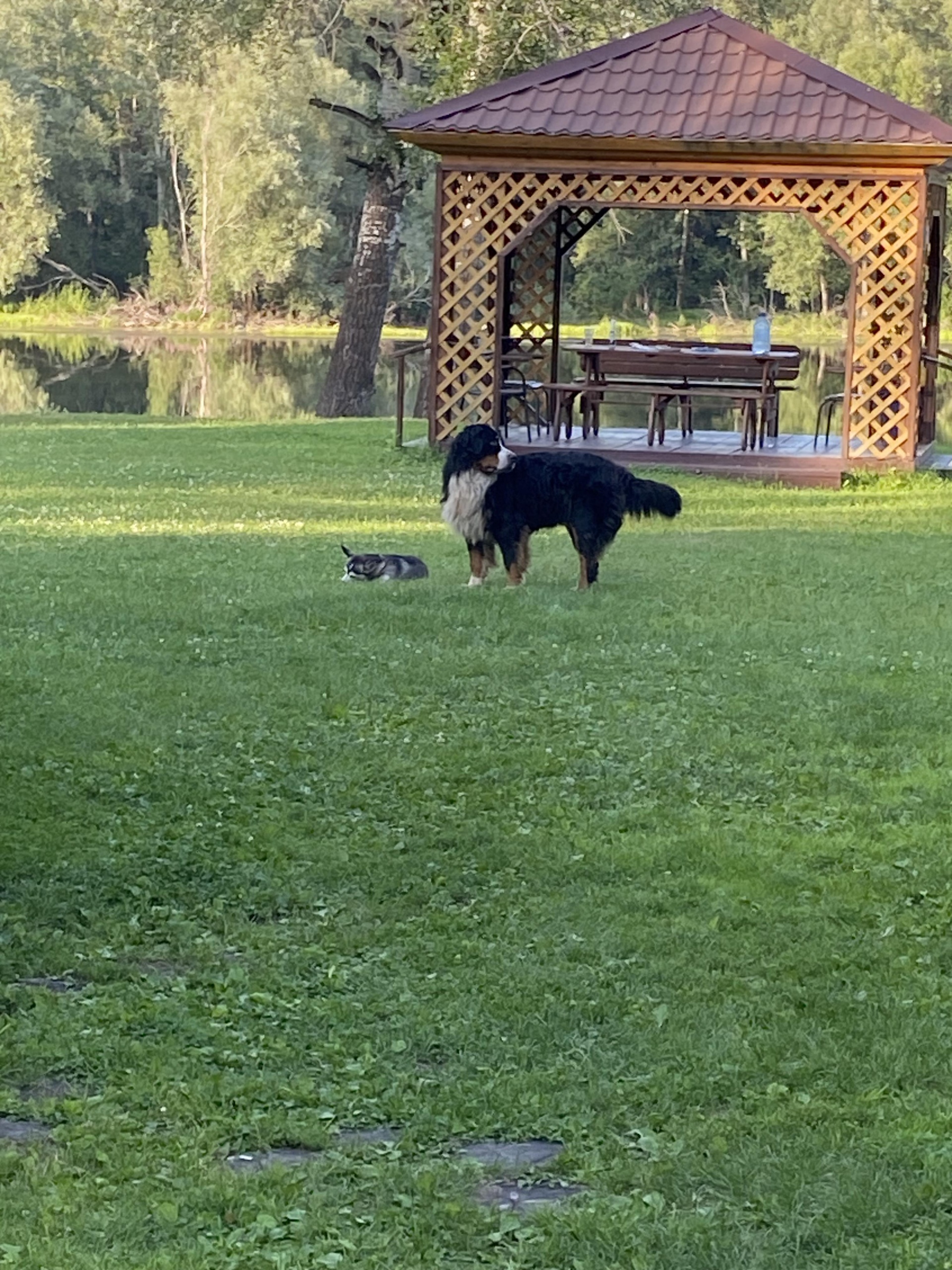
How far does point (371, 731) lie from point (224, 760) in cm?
72

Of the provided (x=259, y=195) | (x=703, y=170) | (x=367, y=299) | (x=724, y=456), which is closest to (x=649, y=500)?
(x=724, y=456)

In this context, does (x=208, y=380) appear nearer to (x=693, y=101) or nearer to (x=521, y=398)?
(x=521, y=398)

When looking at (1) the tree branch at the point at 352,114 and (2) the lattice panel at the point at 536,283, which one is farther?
(1) the tree branch at the point at 352,114

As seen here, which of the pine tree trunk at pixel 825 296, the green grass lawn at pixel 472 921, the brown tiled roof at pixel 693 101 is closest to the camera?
the green grass lawn at pixel 472 921

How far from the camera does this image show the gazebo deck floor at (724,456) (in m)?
17.0

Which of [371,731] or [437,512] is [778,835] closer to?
[371,731]

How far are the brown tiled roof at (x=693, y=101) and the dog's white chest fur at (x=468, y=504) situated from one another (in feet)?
24.6

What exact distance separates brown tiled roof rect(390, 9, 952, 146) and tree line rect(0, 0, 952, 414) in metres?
15.3

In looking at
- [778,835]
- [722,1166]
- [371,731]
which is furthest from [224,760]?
[722,1166]

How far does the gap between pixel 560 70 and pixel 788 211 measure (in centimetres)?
257

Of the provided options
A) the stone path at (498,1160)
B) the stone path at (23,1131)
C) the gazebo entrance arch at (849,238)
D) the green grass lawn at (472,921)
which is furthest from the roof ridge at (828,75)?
the stone path at (23,1131)

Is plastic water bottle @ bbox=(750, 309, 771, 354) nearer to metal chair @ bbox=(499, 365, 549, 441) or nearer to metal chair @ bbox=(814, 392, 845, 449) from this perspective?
metal chair @ bbox=(814, 392, 845, 449)

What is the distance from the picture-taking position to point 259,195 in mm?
45469

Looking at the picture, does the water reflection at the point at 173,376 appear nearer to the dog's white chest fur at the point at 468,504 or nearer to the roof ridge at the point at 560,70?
the roof ridge at the point at 560,70
